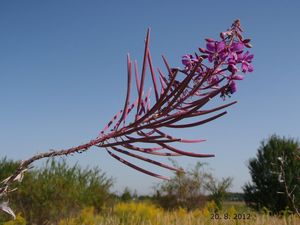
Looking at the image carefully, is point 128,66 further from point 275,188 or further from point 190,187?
point 190,187

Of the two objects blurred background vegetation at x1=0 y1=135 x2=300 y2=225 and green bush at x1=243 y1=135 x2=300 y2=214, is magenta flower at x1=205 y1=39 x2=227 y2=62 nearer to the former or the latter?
blurred background vegetation at x1=0 y1=135 x2=300 y2=225

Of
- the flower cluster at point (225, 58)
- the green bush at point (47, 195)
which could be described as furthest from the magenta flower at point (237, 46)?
the green bush at point (47, 195)

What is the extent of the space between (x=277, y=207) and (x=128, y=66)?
11.5 meters

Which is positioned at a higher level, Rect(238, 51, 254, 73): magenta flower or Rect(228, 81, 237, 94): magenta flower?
Rect(238, 51, 254, 73): magenta flower

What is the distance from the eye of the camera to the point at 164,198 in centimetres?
1598

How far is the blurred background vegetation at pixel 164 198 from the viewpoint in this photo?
21.8ft

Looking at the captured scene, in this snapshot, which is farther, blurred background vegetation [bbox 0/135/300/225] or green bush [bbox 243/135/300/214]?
green bush [bbox 243/135/300/214]

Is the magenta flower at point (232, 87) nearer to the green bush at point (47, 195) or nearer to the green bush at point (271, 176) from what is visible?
the green bush at point (47, 195)

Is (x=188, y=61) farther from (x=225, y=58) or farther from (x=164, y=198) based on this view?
(x=164, y=198)

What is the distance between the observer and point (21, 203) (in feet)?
28.1

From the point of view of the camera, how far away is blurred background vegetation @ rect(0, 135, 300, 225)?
6.66 metres

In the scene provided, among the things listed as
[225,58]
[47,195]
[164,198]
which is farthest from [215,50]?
[164,198]

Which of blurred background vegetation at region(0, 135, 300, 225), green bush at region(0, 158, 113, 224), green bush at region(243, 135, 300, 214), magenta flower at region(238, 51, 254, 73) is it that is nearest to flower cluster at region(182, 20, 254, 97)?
magenta flower at region(238, 51, 254, 73)

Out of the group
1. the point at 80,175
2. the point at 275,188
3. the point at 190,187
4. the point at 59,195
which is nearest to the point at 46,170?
the point at 59,195
